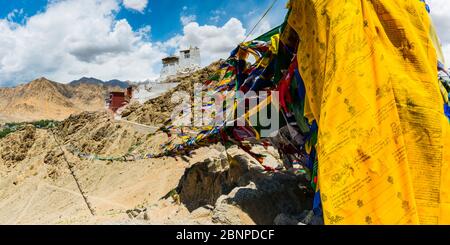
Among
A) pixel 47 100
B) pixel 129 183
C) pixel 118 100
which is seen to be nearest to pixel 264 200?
pixel 129 183

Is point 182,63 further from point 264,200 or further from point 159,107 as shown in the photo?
point 264,200

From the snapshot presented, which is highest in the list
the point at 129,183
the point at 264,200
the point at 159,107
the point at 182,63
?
the point at 182,63

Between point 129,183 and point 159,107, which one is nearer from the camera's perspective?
point 129,183

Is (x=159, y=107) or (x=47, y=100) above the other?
(x=47, y=100)

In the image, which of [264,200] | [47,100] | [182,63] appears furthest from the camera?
[47,100]

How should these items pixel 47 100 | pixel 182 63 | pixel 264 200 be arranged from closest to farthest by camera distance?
pixel 264 200, pixel 182 63, pixel 47 100

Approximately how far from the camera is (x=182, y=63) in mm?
47688

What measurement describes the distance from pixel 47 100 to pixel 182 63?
93265 millimetres

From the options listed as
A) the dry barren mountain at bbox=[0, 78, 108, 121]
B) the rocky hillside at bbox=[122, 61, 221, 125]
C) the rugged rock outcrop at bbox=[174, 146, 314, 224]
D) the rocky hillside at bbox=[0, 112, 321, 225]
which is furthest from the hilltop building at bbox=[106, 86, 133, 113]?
the dry barren mountain at bbox=[0, 78, 108, 121]

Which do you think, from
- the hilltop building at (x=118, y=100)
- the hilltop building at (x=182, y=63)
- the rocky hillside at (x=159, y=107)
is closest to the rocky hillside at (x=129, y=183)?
the rocky hillside at (x=159, y=107)

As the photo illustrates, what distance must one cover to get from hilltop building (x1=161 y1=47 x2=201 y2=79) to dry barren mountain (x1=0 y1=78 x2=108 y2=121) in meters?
60.7
